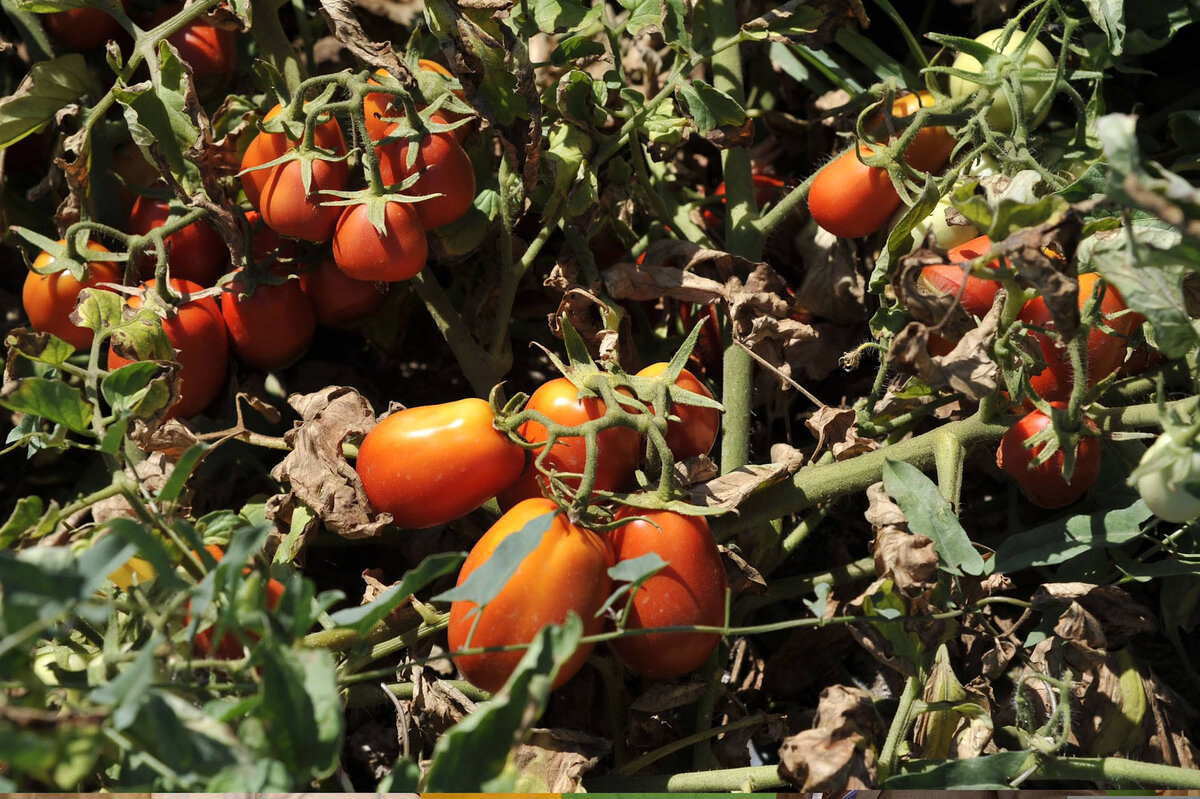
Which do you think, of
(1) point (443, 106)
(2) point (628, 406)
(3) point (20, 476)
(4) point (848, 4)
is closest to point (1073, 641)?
(2) point (628, 406)

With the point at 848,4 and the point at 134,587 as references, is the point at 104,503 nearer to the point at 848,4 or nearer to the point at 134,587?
the point at 134,587

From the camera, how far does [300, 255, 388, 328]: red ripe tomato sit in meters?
1.33

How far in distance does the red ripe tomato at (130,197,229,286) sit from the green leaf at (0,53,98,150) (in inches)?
6.7

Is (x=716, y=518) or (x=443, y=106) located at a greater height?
(x=443, y=106)

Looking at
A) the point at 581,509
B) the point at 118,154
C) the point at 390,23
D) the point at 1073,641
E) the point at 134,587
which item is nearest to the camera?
the point at 134,587

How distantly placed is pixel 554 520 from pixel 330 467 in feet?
1.05

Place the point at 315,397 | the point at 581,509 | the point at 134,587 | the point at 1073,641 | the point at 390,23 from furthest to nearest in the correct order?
the point at 390,23 → the point at 315,397 → the point at 1073,641 → the point at 581,509 → the point at 134,587

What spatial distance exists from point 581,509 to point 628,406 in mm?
147

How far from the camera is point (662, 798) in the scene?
108 centimetres

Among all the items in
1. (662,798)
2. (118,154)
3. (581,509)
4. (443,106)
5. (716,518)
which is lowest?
(662,798)

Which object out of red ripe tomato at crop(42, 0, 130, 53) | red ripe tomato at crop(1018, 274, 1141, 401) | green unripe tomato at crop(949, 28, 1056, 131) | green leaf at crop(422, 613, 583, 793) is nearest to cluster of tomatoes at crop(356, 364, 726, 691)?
green leaf at crop(422, 613, 583, 793)

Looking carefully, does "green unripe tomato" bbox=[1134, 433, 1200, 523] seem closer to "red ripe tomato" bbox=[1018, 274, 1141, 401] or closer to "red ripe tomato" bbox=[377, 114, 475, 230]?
"red ripe tomato" bbox=[1018, 274, 1141, 401]

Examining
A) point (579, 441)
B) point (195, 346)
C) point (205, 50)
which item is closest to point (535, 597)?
point (579, 441)

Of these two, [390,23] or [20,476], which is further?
[390,23]
